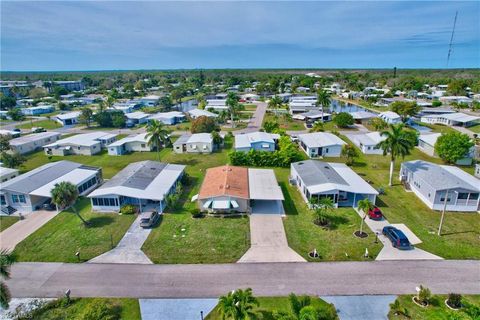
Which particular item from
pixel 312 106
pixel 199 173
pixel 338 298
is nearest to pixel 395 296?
pixel 338 298

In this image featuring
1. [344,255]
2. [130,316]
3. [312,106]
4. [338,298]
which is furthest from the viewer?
[312,106]

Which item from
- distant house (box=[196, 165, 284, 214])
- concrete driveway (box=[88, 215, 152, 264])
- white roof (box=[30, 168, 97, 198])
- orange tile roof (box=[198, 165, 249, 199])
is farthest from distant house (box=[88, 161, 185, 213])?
white roof (box=[30, 168, 97, 198])

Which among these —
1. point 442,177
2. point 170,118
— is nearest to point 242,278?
point 442,177

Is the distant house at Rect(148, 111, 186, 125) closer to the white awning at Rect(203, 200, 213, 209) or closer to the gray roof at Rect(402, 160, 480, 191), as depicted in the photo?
the white awning at Rect(203, 200, 213, 209)

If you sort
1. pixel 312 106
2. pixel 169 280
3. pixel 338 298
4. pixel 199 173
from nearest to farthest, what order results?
pixel 338 298, pixel 169 280, pixel 199 173, pixel 312 106

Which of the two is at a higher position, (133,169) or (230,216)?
(133,169)

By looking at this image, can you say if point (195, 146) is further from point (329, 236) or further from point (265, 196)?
point (329, 236)

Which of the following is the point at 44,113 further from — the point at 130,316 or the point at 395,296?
the point at 395,296
